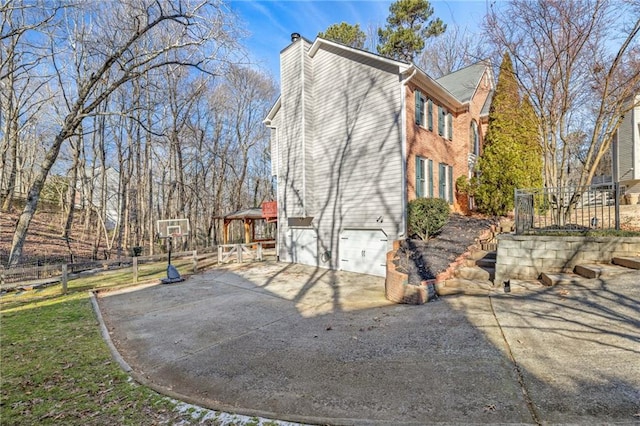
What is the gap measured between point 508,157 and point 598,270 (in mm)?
7240

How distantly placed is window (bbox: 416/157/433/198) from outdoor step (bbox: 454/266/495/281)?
3768 mm

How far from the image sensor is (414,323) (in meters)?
5.47

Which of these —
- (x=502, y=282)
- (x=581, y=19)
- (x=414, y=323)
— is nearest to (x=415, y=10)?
(x=581, y=19)

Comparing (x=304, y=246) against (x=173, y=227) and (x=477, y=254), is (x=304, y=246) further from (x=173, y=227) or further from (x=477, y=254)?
(x=477, y=254)

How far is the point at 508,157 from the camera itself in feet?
39.9

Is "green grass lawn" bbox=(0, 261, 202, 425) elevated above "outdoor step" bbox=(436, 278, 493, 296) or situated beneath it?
situated beneath

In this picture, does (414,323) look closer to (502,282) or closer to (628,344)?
(628,344)

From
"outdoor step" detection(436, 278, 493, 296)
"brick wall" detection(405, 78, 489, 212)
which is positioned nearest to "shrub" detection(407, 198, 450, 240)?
"brick wall" detection(405, 78, 489, 212)

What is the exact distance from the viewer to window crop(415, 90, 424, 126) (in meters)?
11.5

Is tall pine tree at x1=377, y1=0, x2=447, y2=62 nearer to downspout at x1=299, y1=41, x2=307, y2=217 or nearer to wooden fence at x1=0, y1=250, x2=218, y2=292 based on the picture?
downspout at x1=299, y1=41, x2=307, y2=217

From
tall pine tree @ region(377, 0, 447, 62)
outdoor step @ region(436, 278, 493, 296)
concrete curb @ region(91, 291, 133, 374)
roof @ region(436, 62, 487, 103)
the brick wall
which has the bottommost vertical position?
concrete curb @ region(91, 291, 133, 374)

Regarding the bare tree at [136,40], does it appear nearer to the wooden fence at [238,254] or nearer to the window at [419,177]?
the wooden fence at [238,254]

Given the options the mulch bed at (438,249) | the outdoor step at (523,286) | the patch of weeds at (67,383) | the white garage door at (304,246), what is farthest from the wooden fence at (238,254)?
the outdoor step at (523,286)

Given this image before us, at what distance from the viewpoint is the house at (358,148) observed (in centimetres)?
1073
